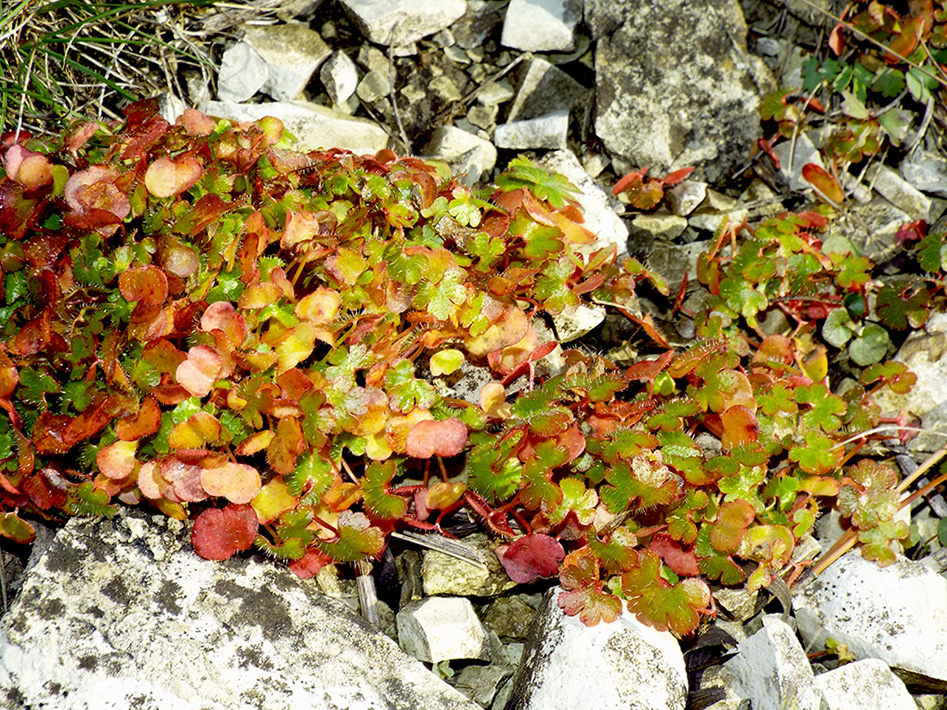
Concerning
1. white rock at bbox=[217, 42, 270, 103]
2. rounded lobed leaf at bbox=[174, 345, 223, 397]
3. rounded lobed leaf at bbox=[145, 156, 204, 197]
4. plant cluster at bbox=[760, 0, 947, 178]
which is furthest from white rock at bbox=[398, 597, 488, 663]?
plant cluster at bbox=[760, 0, 947, 178]

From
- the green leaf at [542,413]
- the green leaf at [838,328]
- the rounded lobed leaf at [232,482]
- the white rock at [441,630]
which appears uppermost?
the green leaf at [838,328]

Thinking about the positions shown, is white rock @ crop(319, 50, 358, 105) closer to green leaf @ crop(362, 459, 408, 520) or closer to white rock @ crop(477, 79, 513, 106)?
white rock @ crop(477, 79, 513, 106)

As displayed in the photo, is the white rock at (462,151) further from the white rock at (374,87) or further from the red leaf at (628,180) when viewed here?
the red leaf at (628,180)

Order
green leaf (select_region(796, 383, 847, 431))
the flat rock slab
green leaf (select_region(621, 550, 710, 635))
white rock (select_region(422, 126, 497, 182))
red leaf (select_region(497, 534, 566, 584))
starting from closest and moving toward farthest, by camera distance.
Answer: the flat rock slab < green leaf (select_region(621, 550, 710, 635)) < red leaf (select_region(497, 534, 566, 584)) < green leaf (select_region(796, 383, 847, 431)) < white rock (select_region(422, 126, 497, 182))

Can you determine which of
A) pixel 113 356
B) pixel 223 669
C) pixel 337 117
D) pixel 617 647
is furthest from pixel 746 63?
pixel 223 669

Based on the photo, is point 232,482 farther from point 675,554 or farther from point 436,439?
point 675,554

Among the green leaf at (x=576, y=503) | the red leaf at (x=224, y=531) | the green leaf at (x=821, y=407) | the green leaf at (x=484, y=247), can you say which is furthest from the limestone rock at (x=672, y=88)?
the red leaf at (x=224, y=531)
